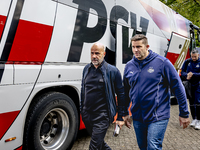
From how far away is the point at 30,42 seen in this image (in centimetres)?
304

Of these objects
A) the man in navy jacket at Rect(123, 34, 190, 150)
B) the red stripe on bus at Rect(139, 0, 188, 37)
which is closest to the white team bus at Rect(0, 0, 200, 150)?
the man in navy jacket at Rect(123, 34, 190, 150)

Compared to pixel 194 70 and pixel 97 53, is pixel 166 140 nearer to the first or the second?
pixel 194 70

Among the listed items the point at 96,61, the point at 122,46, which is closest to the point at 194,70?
the point at 122,46

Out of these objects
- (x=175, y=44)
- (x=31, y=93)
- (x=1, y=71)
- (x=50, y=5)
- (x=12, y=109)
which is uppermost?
(x=175, y=44)

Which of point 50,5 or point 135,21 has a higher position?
point 135,21

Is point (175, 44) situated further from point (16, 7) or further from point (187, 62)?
point (16, 7)

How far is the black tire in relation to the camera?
3.17 m

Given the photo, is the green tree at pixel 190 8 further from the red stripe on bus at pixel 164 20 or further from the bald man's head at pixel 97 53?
the bald man's head at pixel 97 53

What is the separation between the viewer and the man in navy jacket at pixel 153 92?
2504 mm

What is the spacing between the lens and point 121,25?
5090 mm

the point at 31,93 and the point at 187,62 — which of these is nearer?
the point at 31,93

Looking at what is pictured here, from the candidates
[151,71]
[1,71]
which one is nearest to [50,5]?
[1,71]

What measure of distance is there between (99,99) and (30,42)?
4.20 ft

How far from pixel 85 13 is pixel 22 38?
1486mm
